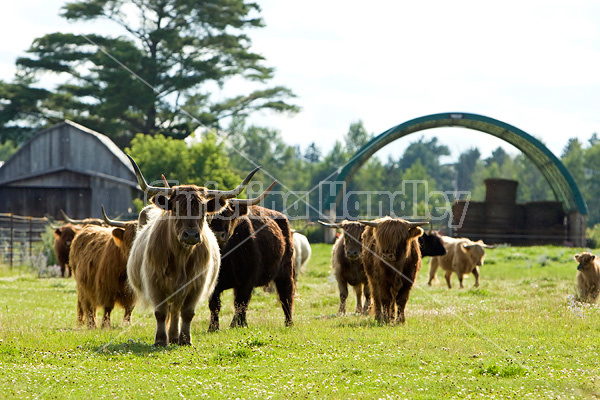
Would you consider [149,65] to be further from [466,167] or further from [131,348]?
[466,167]

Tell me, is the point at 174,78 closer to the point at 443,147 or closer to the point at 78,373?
the point at 78,373

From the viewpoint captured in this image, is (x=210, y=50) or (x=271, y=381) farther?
(x=210, y=50)

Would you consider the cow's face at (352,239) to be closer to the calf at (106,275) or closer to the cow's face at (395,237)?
the cow's face at (395,237)

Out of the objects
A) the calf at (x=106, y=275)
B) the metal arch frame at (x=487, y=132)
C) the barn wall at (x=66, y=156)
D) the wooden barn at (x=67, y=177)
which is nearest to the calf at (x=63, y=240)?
the calf at (x=106, y=275)

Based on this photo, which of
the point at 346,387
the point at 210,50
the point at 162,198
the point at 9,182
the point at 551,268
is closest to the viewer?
the point at 346,387

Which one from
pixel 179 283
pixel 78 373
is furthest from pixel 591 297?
pixel 78 373

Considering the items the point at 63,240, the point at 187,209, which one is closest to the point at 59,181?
the point at 63,240

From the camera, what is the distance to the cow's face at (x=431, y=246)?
45.3 feet

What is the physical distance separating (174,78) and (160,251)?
38.3 m

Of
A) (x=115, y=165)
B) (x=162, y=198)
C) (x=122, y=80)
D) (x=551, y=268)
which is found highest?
(x=122, y=80)

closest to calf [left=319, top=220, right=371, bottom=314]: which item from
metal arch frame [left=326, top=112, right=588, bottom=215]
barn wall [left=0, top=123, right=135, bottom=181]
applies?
metal arch frame [left=326, top=112, right=588, bottom=215]

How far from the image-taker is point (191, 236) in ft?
25.4

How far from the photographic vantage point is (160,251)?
8344mm

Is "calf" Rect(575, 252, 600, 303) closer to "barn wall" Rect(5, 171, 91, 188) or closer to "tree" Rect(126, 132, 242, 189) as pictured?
"tree" Rect(126, 132, 242, 189)
